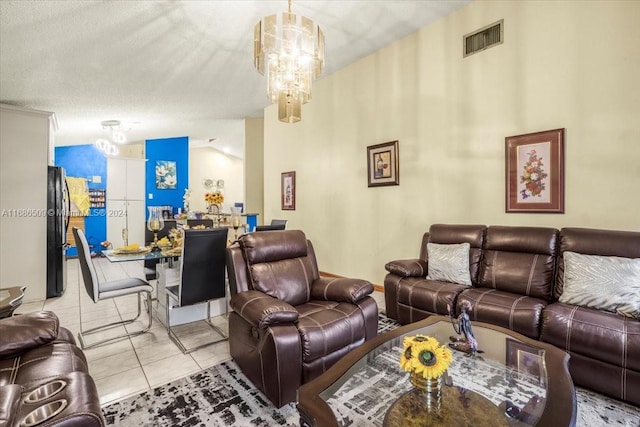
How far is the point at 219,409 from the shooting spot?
5.84ft

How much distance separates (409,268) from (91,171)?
7897mm

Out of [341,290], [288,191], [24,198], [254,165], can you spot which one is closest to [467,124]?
[341,290]

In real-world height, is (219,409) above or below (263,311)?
below

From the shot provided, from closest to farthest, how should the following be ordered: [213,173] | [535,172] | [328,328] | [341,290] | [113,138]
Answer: [328,328]
[341,290]
[535,172]
[113,138]
[213,173]

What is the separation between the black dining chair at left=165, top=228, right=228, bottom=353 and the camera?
8.30 feet

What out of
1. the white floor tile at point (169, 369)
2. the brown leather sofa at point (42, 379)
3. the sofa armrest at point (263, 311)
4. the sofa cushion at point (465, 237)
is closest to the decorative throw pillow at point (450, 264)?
the sofa cushion at point (465, 237)

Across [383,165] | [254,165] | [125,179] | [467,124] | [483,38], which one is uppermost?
[483,38]

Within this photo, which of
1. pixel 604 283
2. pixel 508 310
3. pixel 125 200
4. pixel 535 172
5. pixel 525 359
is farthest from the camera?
pixel 125 200

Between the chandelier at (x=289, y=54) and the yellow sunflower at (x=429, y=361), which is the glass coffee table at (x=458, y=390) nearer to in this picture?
the yellow sunflower at (x=429, y=361)

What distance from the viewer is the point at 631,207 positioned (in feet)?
7.79

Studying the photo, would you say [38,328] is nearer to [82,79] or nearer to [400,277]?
[400,277]

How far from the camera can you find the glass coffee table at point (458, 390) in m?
1.16

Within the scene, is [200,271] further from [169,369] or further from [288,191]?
[288,191]

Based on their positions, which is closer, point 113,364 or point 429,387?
point 429,387
